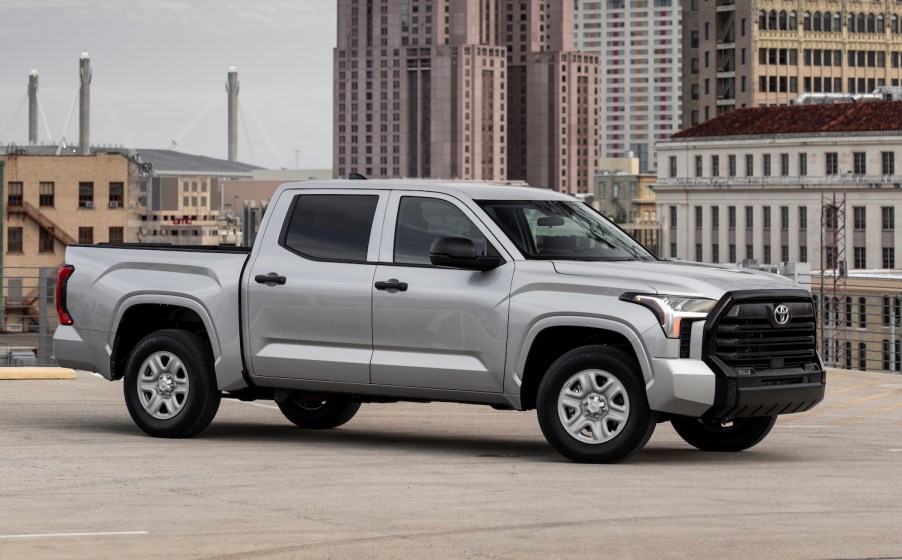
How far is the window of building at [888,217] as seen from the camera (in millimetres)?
131000

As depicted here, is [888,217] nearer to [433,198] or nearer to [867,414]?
[867,414]

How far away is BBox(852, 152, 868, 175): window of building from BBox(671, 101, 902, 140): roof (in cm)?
192

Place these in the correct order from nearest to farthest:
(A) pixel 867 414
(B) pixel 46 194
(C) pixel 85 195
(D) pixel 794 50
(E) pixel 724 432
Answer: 1. (E) pixel 724 432
2. (A) pixel 867 414
3. (B) pixel 46 194
4. (C) pixel 85 195
5. (D) pixel 794 50

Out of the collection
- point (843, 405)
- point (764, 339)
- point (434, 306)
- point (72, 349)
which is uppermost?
point (434, 306)

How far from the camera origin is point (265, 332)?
468 inches

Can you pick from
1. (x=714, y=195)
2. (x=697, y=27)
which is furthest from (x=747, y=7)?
(x=714, y=195)

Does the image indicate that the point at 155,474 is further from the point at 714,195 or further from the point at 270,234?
the point at 714,195

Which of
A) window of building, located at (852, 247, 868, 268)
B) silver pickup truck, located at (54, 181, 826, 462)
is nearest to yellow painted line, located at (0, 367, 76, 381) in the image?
silver pickup truck, located at (54, 181, 826, 462)

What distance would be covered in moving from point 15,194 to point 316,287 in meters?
107

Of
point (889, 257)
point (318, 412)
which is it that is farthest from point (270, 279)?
point (889, 257)

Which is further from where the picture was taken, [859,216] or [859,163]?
[859,216]

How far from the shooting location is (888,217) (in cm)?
13150

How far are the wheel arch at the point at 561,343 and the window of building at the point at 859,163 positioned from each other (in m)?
126

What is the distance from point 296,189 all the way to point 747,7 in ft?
536
